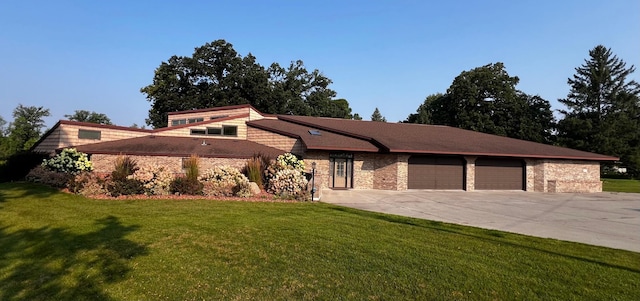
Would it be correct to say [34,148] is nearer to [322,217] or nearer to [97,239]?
[97,239]

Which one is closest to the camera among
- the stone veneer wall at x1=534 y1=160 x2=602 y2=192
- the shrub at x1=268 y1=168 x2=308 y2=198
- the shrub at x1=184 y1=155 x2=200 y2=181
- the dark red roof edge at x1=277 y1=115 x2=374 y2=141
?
the shrub at x1=184 y1=155 x2=200 y2=181

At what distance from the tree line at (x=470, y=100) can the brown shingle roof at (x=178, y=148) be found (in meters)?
19.9

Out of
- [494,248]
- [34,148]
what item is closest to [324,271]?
[494,248]

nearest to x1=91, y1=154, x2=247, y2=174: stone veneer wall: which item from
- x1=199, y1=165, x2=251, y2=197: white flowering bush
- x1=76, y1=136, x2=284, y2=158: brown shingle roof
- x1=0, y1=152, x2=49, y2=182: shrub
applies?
x1=76, y1=136, x2=284, y2=158: brown shingle roof

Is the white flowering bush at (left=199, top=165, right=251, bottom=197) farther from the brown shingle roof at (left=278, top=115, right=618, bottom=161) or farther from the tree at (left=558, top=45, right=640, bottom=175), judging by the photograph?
the tree at (left=558, top=45, right=640, bottom=175)

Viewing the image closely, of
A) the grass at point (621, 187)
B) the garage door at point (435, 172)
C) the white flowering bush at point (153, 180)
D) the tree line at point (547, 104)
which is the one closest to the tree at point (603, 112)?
the tree line at point (547, 104)

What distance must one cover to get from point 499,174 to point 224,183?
17.9 meters

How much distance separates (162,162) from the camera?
61.8 feet

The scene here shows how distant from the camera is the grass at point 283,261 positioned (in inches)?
171

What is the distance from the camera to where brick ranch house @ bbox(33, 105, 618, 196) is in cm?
1894

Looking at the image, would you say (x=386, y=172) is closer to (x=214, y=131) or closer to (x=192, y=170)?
(x=192, y=170)

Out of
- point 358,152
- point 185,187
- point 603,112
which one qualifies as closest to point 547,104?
point 603,112

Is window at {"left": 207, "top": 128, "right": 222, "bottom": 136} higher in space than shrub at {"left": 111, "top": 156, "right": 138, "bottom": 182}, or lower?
higher

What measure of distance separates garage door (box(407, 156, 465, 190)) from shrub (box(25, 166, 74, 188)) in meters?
17.1
